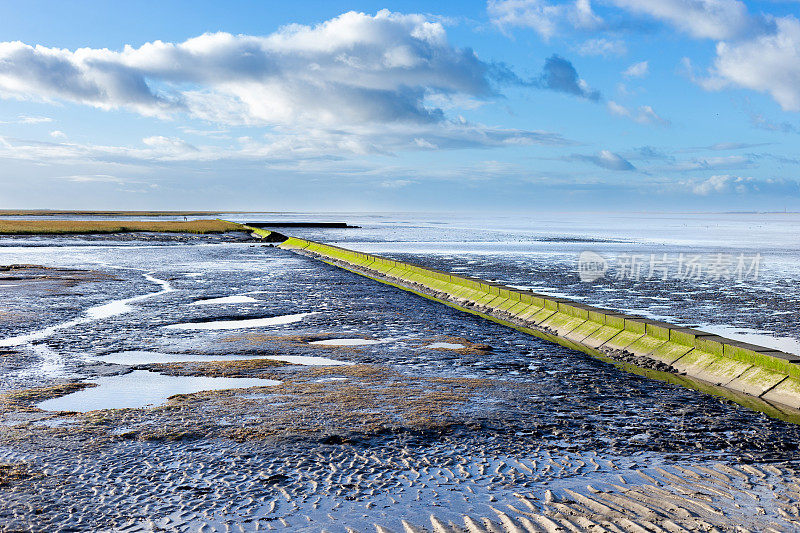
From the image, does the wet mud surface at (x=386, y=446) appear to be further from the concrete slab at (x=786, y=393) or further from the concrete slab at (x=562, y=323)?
the concrete slab at (x=562, y=323)

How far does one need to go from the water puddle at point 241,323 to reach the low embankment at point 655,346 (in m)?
5.57

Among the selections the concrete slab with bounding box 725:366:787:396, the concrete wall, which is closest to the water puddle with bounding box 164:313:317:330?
the concrete wall

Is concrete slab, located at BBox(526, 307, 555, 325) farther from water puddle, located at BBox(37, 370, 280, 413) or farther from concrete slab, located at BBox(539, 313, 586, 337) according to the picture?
water puddle, located at BBox(37, 370, 280, 413)

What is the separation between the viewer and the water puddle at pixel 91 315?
1527cm

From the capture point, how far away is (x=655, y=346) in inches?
560

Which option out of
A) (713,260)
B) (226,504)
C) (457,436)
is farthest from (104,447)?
(713,260)

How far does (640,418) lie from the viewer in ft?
31.4

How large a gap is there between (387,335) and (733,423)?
27.0 ft

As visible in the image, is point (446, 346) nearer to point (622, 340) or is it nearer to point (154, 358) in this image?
point (622, 340)

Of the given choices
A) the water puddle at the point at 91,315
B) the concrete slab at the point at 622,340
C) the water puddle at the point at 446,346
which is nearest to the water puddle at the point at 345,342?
the water puddle at the point at 446,346

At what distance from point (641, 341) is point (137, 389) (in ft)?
30.3

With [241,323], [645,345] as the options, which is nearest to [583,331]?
[645,345]

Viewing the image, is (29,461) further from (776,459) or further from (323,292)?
(323,292)

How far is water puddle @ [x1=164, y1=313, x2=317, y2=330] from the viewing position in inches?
679
